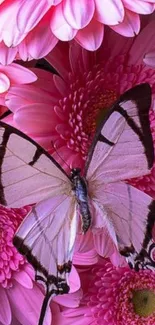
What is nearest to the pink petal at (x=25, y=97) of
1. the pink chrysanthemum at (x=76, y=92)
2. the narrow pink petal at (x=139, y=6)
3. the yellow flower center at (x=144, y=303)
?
the pink chrysanthemum at (x=76, y=92)

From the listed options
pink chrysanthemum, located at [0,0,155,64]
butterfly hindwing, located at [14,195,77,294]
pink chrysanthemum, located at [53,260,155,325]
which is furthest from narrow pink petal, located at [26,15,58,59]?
pink chrysanthemum, located at [53,260,155,325]

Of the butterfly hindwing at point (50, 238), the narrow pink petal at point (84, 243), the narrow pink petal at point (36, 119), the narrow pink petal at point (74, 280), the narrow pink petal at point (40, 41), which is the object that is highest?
the narrow pink petal at point (40, 41)

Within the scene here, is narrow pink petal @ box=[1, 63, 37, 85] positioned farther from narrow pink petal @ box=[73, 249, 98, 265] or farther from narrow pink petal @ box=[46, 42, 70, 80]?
narrow pink petal @ box=[73, 249, 98, 265]

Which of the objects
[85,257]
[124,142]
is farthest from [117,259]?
[124,142]

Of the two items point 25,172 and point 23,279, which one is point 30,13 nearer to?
point 25,172

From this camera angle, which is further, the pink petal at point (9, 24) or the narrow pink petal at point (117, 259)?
the narrow pink petal at point (117, 259)

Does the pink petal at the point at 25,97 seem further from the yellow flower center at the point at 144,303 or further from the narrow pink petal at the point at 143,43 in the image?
the yellow flower center at the point at 144,303

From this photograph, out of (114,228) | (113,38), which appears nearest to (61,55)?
(113,38)

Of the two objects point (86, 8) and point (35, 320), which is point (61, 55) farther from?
point (35, 320)
